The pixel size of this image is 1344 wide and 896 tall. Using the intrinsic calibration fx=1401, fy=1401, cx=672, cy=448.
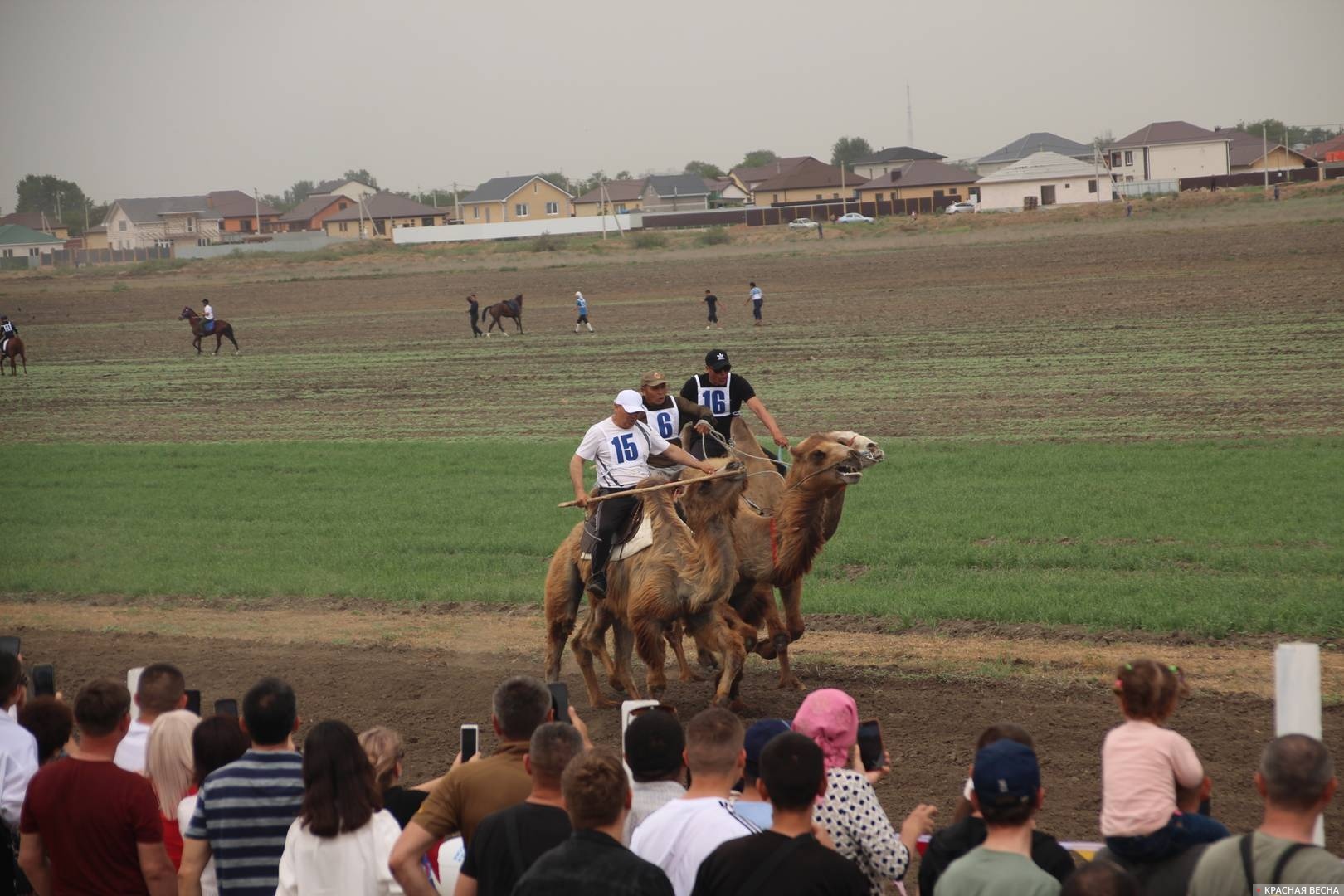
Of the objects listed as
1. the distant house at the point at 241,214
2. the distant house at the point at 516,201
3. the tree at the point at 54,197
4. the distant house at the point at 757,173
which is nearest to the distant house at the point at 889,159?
the distant house at the point at 757,173

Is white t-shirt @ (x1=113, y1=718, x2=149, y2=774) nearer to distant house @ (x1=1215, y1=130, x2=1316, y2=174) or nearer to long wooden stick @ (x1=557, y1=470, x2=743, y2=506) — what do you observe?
long wooden stick @ (x1=557, y1=470, x2=743, y2=506)

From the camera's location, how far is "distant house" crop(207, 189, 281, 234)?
14612 centimetres

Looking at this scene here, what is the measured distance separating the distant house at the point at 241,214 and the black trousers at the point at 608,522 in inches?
5503

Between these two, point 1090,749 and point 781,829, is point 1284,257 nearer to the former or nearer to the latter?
point 1090,749

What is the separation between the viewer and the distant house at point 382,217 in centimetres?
12525

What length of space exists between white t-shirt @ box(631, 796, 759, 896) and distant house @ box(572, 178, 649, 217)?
128 metres

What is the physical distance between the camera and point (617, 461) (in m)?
11.0

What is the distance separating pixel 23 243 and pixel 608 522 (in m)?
87.1

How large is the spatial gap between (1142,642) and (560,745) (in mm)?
7816

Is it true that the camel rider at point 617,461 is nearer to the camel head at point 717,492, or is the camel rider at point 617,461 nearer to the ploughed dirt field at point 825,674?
the camel head at point 717,492

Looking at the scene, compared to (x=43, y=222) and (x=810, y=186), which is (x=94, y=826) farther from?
(x=43, y=222)

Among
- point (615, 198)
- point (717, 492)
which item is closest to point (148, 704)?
point (717, 492)

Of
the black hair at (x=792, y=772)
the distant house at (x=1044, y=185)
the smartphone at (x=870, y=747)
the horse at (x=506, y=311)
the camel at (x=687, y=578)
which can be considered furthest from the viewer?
the distant house at (x=1044, y=185)

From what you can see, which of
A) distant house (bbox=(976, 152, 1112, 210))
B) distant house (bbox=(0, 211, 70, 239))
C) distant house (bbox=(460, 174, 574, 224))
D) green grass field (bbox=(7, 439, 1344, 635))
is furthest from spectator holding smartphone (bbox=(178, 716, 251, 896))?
distant house (bbox=(460, 174, 574, 224))
